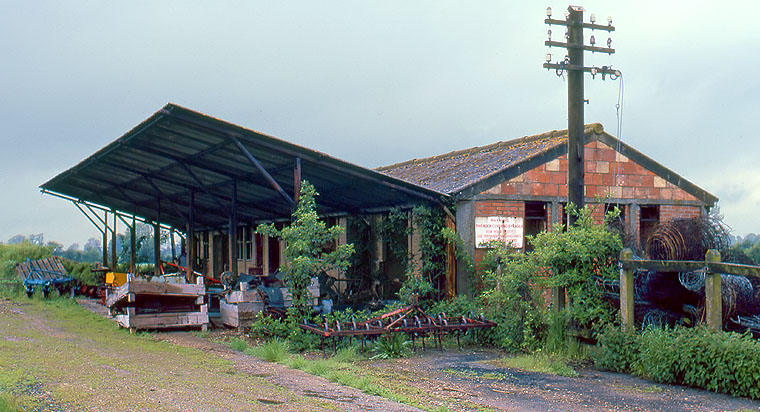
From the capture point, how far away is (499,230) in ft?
48.3

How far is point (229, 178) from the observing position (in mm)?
17734

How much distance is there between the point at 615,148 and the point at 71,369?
12290mm

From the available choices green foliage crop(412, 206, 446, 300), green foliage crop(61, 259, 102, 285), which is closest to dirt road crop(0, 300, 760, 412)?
green foliage crop(412, 206, 446, 300)

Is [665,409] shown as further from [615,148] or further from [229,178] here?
[229,178]

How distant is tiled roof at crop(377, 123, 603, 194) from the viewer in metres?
15.2

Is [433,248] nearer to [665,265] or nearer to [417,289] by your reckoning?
[417,289]

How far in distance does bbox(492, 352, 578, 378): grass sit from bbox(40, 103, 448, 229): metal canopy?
187 inches

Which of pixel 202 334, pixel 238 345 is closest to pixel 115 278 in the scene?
pixel 202 334

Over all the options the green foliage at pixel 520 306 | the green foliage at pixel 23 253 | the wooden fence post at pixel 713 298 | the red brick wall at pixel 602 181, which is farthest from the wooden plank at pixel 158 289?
the green foliage at pixel 23 253

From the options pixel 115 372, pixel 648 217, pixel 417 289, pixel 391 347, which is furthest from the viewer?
pixel 648 217

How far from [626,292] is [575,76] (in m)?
4.88

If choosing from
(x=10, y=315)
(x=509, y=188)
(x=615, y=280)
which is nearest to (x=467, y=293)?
(x=509, y=188)

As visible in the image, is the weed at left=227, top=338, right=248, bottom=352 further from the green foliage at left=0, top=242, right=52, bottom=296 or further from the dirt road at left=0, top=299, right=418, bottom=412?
the green foliage at left=0, top=242, right=52, bottom=296

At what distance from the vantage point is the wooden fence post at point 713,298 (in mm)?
8430
